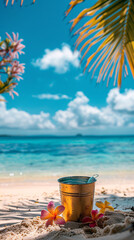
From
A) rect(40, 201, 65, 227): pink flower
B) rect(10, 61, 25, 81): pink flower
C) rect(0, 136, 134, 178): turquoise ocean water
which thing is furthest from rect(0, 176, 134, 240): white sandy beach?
rect(0, 136, 134, 178): turquoise ocean water

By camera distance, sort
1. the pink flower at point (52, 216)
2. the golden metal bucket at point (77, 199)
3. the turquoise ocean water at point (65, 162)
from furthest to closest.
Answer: the turquoise ocean water at point (65, 162)
the golden metal bucket at point (77, 199)
the pink flower at point (52, 216)

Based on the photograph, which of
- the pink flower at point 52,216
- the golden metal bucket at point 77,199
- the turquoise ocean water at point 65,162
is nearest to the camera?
the pink flower at point 52,216

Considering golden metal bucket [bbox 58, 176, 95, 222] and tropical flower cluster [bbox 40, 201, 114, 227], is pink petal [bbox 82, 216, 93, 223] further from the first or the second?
golden metal bucket [bbox 58, 176, 95, 222]

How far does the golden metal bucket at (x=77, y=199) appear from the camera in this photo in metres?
2.20

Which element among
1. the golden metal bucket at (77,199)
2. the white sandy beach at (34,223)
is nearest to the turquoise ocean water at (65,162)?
the white sandy beach at (34,223)

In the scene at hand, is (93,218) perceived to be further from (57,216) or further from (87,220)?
(57,216)

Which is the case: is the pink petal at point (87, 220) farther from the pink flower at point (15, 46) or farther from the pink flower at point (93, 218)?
the pink flower at point (15, 46)

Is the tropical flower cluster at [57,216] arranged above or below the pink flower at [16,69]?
Answer: below

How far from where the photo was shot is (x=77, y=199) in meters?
2.21

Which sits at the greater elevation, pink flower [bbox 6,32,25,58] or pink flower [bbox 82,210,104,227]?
pink flower [bbox 6,32,25,58]

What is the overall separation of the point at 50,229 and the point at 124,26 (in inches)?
84.8

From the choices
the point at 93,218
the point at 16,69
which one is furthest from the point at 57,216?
the point at 16,69

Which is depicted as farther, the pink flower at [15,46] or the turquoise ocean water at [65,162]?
the turquoise ocean water at [65,162]

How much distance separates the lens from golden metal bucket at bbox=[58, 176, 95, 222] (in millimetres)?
2195
